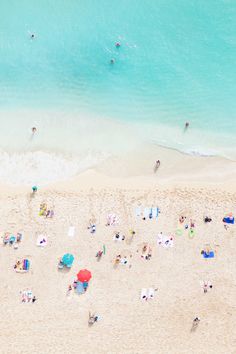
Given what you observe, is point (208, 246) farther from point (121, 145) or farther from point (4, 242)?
point (4, 242)

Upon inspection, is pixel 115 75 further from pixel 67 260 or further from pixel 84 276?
pixel 84 276

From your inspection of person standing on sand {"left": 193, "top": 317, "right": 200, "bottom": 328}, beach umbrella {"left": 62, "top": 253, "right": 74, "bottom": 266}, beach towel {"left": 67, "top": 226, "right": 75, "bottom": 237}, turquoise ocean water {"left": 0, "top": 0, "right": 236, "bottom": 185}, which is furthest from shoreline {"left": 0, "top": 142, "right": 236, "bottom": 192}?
person standing on sand {"left": 193, "top": 317, "right": 200, "bottom": 328}

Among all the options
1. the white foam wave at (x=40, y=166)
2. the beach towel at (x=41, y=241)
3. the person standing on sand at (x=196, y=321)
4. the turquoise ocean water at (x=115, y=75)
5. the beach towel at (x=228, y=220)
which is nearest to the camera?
the person standing on sand at (x=196, y=321)

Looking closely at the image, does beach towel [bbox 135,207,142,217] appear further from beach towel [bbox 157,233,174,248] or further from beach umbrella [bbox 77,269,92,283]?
beach umbrella [bbox 77,269,92,283]

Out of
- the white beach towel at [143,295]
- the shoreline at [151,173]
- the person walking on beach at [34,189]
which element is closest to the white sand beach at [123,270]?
the shoreline at [151,173]

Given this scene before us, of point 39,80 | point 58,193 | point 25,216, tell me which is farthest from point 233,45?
point 25,216

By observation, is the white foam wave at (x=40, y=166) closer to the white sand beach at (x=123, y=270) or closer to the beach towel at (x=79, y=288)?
the white sand beach at (x=123, y=270)

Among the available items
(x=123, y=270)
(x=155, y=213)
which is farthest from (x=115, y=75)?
(x=123, y=270)
